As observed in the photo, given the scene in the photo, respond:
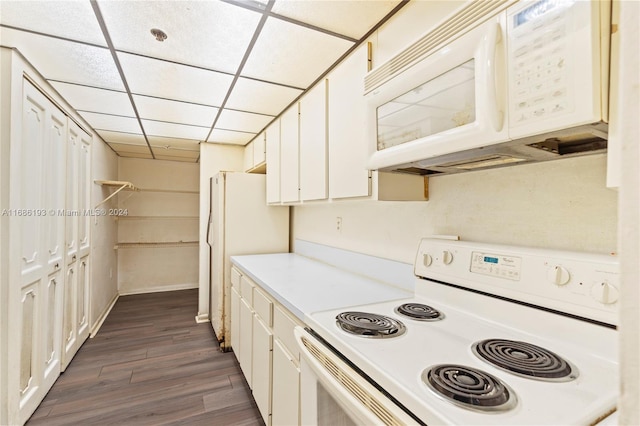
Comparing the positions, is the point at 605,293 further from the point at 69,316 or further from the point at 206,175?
the point at 206,175

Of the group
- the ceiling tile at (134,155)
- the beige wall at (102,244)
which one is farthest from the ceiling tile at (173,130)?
the ceiling tile at (134,155)

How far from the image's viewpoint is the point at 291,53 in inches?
66.1

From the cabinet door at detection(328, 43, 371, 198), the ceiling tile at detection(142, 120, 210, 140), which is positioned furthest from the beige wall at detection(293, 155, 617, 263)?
the ceiling tile at detection(142, 120, 210, 140)

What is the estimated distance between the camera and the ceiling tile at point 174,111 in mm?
2365

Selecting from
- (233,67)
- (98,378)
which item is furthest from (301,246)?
(98,378)

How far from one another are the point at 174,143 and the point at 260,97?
201cm

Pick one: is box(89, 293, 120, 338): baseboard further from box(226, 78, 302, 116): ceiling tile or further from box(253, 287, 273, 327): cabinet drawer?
box(226, 78, 302, 116): ceiling tile

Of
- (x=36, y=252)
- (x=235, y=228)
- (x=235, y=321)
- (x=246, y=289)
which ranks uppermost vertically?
(x=235, y=228)

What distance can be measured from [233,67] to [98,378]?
2.52 metres

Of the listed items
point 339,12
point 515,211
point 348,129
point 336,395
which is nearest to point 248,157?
point 348,129

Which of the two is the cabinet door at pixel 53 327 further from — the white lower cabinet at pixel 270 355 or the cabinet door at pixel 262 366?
the cabinet door at pixel 262 366

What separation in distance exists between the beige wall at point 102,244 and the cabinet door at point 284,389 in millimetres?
2578

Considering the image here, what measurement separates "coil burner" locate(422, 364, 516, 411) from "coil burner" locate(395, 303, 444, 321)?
35 centimetres

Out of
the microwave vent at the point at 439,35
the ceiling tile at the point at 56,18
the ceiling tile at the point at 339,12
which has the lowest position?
the microwave vent at the point at 439,35
